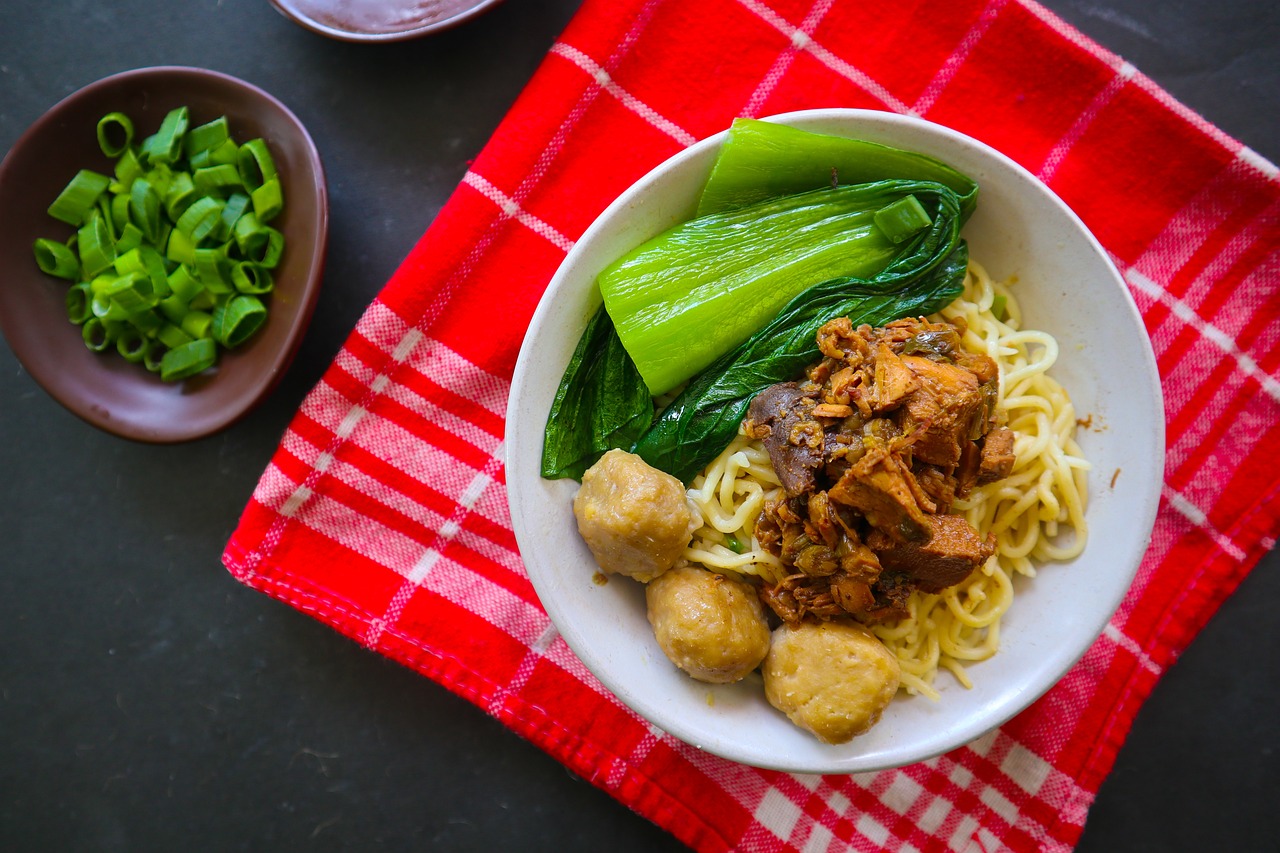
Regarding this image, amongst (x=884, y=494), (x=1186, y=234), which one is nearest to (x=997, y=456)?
(x=884, y=494)

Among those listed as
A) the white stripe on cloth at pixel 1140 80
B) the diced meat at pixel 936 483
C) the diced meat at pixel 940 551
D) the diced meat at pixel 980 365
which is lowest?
the diced meat at pixel 940 551

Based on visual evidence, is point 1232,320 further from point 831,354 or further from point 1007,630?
point 831,354

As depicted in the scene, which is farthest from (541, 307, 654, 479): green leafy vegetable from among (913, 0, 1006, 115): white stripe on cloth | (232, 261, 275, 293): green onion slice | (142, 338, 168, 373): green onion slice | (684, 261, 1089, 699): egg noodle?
(142, 338, 168, 373): green onion slice

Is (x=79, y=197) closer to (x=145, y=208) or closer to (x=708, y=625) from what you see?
(x=145, y=208)

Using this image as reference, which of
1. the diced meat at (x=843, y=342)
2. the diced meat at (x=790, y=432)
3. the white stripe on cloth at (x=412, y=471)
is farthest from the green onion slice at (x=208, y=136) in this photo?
the diced meat at (x=843, y=342)

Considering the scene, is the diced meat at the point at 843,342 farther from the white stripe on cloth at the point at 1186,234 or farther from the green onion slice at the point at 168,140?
the green onion slice at the point at 168,140

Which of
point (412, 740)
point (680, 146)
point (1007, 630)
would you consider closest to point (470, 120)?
point (680, 146)

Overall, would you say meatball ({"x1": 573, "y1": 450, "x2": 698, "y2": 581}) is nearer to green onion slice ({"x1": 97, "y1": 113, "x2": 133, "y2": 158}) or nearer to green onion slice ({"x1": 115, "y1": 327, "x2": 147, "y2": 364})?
green onion slice ({"x1": 115, "y1": 327, "x2": 147, "y2": 364})
